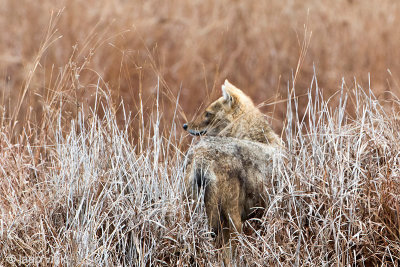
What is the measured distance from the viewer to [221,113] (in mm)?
5664

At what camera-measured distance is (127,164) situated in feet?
16.4

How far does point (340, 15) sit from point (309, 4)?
88cm

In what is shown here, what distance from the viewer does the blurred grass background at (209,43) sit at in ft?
25.5

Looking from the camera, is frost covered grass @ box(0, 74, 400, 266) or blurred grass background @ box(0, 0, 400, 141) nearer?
frost covered grass @ box(0, 74, 400, 266)

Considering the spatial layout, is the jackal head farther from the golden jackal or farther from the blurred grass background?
the blurred grass background

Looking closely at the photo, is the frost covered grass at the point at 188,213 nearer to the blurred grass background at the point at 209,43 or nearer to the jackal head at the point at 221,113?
the jackal head at the point at 221,113

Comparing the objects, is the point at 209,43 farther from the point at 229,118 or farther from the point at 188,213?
the point at 188,213

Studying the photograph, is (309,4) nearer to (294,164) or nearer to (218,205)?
(294,164)

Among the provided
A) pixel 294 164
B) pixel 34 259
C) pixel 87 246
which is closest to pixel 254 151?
pixel 294 164

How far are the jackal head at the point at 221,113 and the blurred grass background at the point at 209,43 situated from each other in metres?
1.62

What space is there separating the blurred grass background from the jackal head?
1.62 m

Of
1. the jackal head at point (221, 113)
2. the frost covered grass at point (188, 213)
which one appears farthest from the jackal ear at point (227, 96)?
the frost covered grass at point (188, 213)

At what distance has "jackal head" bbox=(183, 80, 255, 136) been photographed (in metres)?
5.62

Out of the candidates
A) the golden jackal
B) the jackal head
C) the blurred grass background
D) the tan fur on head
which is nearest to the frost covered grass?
the golden jackal
